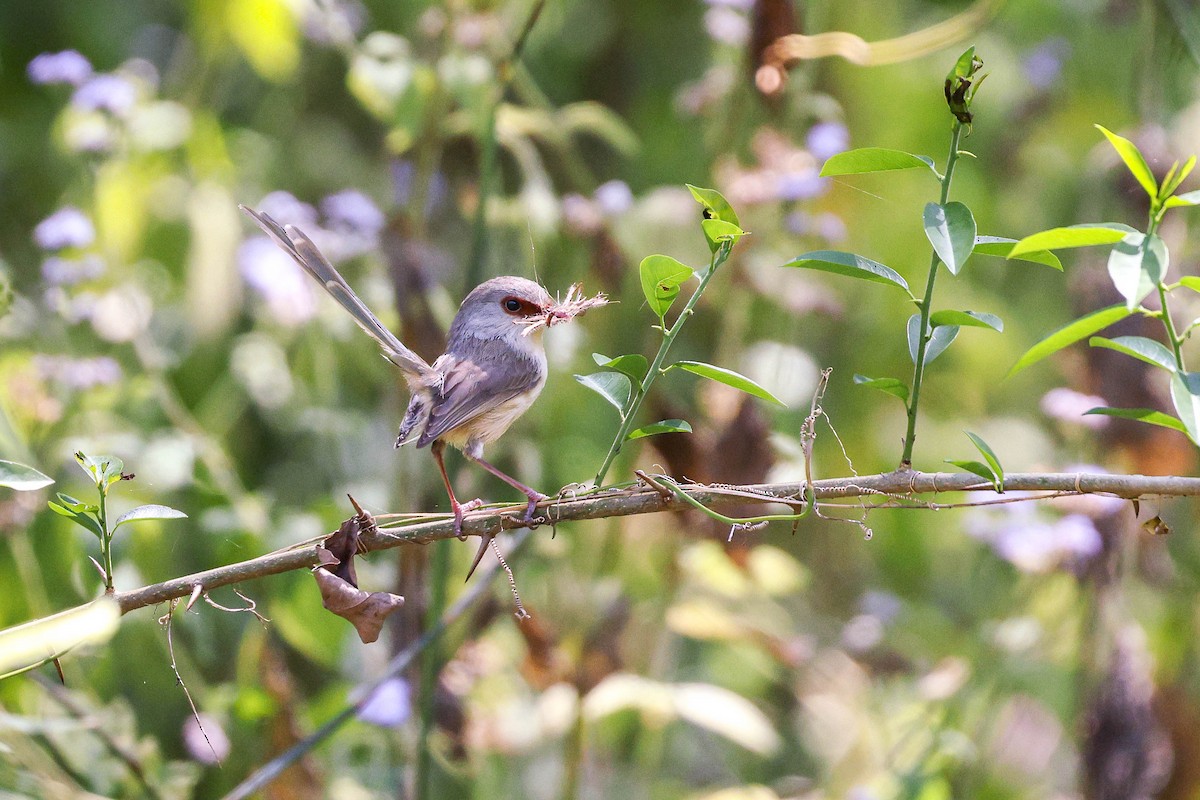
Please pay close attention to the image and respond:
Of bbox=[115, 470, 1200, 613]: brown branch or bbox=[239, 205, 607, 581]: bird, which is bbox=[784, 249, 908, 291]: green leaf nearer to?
bbox=[115, 470, 1200, 613]: brown branch

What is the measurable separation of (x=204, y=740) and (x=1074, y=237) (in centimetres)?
216

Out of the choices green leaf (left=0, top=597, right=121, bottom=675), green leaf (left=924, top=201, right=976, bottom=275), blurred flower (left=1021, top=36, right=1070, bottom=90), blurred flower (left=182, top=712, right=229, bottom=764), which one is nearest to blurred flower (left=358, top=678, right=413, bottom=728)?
blurred flower (left=182, top=712, right=229, bottom=764)

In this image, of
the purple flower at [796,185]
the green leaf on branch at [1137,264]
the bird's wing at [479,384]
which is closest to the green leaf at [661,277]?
the green leaf on branch at [1137,264]

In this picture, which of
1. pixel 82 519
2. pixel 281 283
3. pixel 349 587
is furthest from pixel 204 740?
pixel 349 587

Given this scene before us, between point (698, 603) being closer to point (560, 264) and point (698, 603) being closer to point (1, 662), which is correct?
point (560, 264)

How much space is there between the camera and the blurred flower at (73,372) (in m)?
2.61

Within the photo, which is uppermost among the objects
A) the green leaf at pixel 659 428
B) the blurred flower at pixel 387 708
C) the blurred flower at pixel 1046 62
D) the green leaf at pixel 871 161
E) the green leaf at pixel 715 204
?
the blurred flower at pixel 1046 62

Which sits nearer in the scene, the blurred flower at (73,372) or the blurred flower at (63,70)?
the blurred flower at (73,372)

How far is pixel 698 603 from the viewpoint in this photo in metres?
3.07

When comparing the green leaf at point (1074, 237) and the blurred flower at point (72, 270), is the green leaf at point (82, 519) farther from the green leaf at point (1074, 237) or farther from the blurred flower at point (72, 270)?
the blurred flower at point (72, 270)

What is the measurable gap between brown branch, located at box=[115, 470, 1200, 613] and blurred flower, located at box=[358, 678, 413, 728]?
1242mm

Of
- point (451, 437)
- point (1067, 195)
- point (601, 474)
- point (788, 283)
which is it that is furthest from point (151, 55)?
point (601, 474)

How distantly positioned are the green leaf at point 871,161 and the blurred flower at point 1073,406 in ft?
5.59

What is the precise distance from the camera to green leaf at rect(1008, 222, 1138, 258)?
0.95 metres
